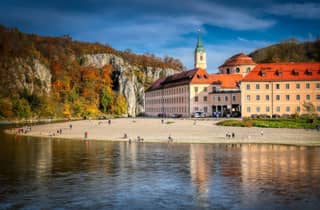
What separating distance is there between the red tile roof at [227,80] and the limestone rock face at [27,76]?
258ft

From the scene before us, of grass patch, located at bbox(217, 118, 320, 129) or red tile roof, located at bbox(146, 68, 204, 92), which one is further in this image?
red tile roof, located at bbox(146, 68, 204, 92)

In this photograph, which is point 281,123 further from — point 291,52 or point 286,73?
point 291,52

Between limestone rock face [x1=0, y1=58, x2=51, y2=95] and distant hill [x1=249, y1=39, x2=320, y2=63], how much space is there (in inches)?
3518

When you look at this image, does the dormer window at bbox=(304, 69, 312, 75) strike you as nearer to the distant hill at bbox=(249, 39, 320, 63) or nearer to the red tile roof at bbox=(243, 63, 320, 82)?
the red tile roof at bbox=(243, 63, 320, 82)

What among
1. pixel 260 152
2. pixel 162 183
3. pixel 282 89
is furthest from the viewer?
pixel 282 89

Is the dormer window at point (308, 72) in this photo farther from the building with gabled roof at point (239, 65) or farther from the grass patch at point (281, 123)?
the building with gabled roof at point (239, 65)

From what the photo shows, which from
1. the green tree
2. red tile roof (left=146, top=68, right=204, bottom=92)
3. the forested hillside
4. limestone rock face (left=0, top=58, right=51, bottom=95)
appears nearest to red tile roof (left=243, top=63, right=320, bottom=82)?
red tile roof (left=146, top=68, right=204, bottom=92)

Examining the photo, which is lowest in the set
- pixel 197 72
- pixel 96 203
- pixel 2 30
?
pixel 96 203

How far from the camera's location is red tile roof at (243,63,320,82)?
91.6m

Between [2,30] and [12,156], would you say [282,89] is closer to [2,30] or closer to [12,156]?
[12,156]

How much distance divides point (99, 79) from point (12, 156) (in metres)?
140

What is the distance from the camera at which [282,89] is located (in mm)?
92000

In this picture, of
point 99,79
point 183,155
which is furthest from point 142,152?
point 99,79

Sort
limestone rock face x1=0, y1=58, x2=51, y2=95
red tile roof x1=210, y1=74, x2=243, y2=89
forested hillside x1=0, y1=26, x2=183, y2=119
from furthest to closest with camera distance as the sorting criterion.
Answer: limestone rock face x1=0, y1=58, x2=51, y2=95 → forested hillside x1=0, y1=26, x2=183, y2=119 → red tile roof x1=210, y1=74, x2=243, y2=89
